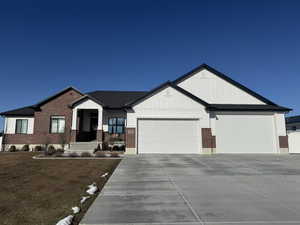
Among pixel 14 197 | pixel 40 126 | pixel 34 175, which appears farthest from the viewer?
pixel 40 126

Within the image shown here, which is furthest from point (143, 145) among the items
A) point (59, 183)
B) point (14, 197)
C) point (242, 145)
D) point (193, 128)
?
point (14, 197)

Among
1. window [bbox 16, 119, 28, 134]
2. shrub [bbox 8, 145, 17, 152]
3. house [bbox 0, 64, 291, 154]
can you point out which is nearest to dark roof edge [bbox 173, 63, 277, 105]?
house [bbox 0, 64, 291, 154]

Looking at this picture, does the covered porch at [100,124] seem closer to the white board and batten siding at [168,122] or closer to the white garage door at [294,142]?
the white board and batten siding at [168,122]

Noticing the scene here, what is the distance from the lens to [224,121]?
680 inches

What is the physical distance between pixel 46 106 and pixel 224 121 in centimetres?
1720

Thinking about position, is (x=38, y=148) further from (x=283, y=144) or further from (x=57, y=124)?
(x=283, y=144)

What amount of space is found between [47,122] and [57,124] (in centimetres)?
97

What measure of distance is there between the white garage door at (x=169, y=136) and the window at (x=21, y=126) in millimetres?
12460

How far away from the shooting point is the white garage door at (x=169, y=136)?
16219 mm

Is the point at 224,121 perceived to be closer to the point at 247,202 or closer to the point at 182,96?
the point at 182,96

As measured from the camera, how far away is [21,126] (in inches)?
786

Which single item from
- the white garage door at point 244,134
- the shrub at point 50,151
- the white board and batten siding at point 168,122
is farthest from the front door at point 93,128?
the white garage door at point 244,134

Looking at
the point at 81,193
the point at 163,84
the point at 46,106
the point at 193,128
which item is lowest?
the point at 81,193

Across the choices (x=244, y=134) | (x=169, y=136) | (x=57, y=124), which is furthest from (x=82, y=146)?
(x=244, y=134)
